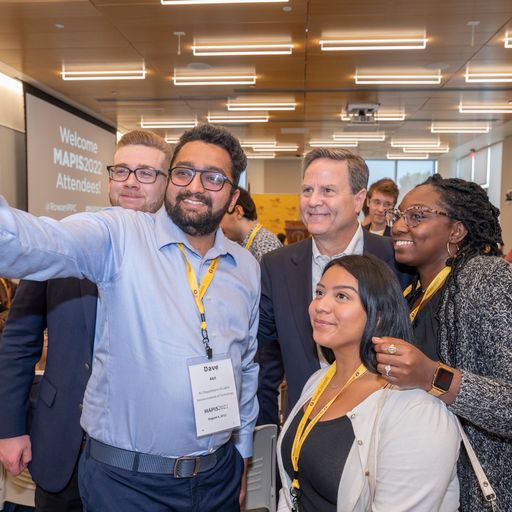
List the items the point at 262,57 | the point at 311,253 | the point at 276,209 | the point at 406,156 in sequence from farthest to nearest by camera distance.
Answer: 1. the point at 406,156
2. the point at 276,209
3. the point at 262,57
4. the point at 311,253

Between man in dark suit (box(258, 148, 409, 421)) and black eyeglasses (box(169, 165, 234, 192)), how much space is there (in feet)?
1.85

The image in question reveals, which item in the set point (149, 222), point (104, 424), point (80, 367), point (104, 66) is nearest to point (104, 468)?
point (104, 424)

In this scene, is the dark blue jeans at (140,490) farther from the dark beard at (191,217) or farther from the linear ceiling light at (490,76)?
the linear ceiling light at (490,76)

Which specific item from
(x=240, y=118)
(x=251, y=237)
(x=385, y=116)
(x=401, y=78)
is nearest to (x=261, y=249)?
(x=251, y=237)

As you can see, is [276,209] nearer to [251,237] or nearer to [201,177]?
[251,237]

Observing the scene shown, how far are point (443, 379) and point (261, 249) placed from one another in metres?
2.60

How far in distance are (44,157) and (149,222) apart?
8.52 meters

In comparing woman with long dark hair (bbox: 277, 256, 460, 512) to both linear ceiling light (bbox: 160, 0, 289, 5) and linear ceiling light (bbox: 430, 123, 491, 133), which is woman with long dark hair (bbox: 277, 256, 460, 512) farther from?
linear ceiling light (bbox: 430, 123, 491, 133)

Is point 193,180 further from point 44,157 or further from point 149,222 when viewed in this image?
point 44,157

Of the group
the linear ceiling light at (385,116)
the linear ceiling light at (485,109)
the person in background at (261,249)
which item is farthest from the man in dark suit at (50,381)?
the linear ceiling light at (485,109)

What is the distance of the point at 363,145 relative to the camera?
15680mm

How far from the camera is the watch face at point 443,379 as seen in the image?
1461 millimetres

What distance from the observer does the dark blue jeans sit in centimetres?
158

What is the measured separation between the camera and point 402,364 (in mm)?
1390
